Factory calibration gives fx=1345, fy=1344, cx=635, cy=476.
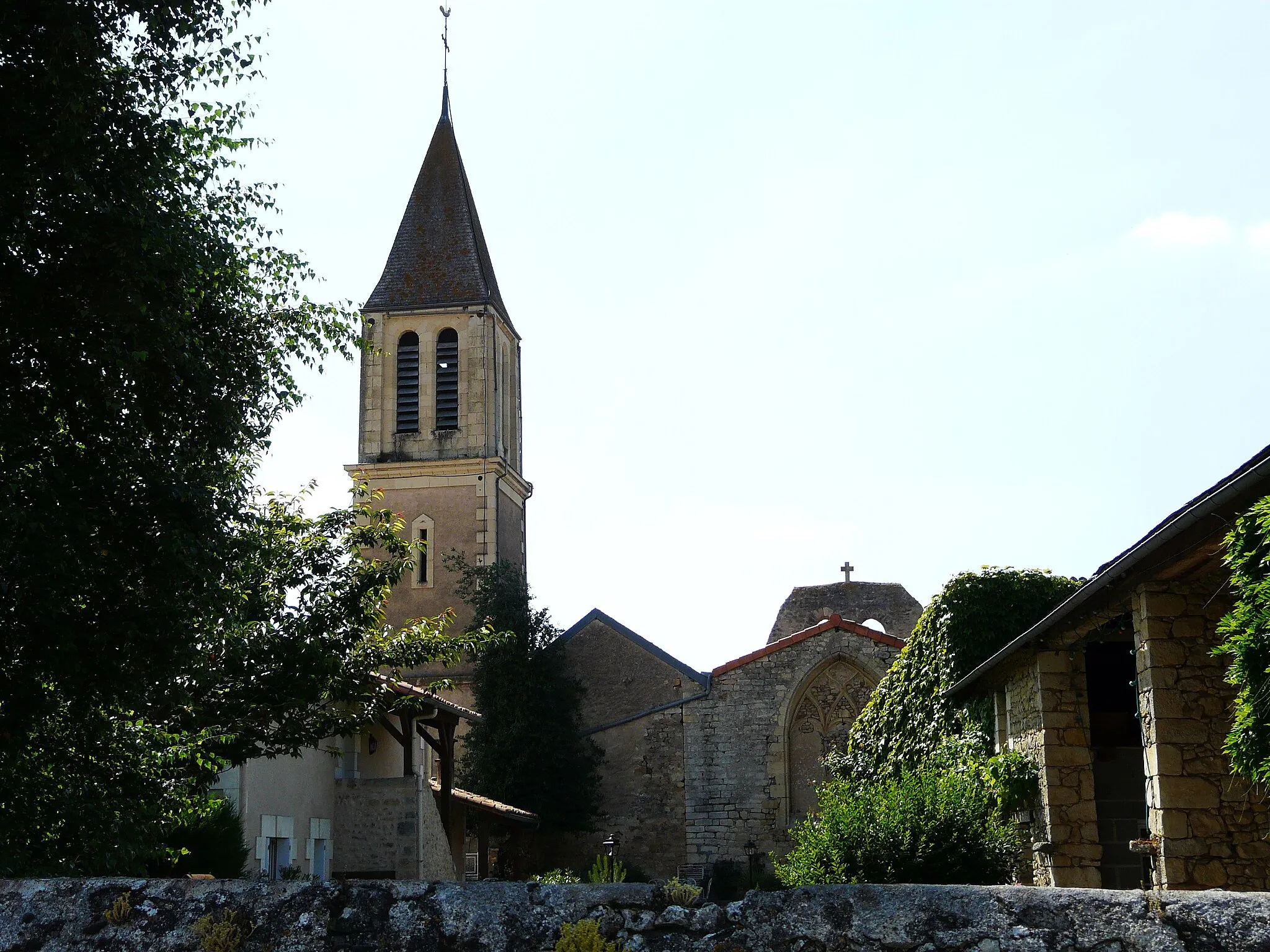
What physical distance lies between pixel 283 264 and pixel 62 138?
2.58 metres

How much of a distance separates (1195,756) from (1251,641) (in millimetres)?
2165

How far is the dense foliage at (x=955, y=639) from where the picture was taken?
41.6 feet

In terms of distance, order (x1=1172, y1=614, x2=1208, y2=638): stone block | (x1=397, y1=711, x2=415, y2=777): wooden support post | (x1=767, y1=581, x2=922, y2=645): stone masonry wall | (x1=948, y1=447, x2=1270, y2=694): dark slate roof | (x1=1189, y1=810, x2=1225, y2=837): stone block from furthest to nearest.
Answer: (x1=767, y1=581, x2=922, y2=645): stone masonry wall, (x1=397, y1=711, x2=415, y2=777): wooden support post, (x1=1172, y1=614, x2=1208, y2=638): stone block, (x1=1189, y1=810, x2=1225, y2=837): stone block, (x1=948, y1=447, x2=1270, y2=694): dark slate roof

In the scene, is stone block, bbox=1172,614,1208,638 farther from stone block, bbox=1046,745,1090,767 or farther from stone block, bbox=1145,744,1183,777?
stone block, bbox=1046,745,1090,767

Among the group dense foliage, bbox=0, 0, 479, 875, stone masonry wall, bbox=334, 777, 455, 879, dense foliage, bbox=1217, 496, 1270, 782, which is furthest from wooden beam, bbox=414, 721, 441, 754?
dense foliage, bbox=1217, 496, 1270, 782

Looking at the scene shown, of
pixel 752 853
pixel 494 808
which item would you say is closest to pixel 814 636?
pixel 752 853

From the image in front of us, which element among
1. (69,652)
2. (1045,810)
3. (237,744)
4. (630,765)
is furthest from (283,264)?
(630,765)

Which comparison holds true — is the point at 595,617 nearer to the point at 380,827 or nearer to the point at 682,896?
the point at 380,827

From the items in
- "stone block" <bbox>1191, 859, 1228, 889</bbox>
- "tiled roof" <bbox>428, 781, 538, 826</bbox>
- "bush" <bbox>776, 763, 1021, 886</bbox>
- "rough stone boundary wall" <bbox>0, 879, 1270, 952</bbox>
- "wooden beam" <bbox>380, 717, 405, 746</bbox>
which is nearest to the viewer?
"rough stone boundary wall" <bbox>0, 879, 1270, 952</bbox>

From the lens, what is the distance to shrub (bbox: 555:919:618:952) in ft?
10.2

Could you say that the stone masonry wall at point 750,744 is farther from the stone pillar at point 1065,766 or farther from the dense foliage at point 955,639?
the stone pillar at point 1065,766

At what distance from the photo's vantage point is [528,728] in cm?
2811

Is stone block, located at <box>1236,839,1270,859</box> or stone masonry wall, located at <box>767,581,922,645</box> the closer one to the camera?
stone block, located at <box>1236,839,1270,859</box>

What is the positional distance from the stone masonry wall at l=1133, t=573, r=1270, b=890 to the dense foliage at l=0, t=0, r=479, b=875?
5800 mm
